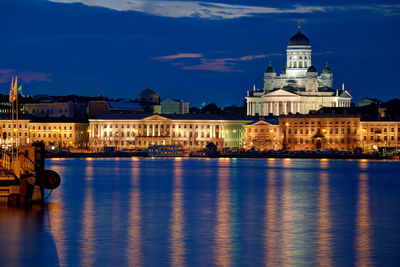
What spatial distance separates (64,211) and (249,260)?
46.4 feet

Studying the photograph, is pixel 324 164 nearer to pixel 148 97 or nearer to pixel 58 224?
pixel 58 224

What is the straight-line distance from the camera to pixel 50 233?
1246 inches

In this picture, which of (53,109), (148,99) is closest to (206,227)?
(53,109)

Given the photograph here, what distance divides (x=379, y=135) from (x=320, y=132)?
7.65m

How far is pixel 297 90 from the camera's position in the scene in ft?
495

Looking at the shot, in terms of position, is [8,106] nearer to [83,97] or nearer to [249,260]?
[83,97]

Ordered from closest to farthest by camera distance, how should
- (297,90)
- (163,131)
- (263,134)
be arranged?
1. (263,134)
2. (163,131)
3. (297,90)

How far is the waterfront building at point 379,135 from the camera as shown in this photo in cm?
12362

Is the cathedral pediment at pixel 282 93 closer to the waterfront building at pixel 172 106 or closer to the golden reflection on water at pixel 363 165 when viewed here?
the golden reflection on water at pixel 363 165

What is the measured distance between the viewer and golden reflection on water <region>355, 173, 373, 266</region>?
2684cm

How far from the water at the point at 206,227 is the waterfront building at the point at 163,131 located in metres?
82.3

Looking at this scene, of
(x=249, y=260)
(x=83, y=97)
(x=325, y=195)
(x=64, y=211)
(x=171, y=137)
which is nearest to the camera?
(x=249, y=260)

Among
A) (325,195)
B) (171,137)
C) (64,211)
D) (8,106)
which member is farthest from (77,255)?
(8,106)

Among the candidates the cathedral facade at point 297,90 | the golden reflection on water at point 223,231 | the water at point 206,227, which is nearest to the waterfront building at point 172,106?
the cathedral facade at point 297,90
